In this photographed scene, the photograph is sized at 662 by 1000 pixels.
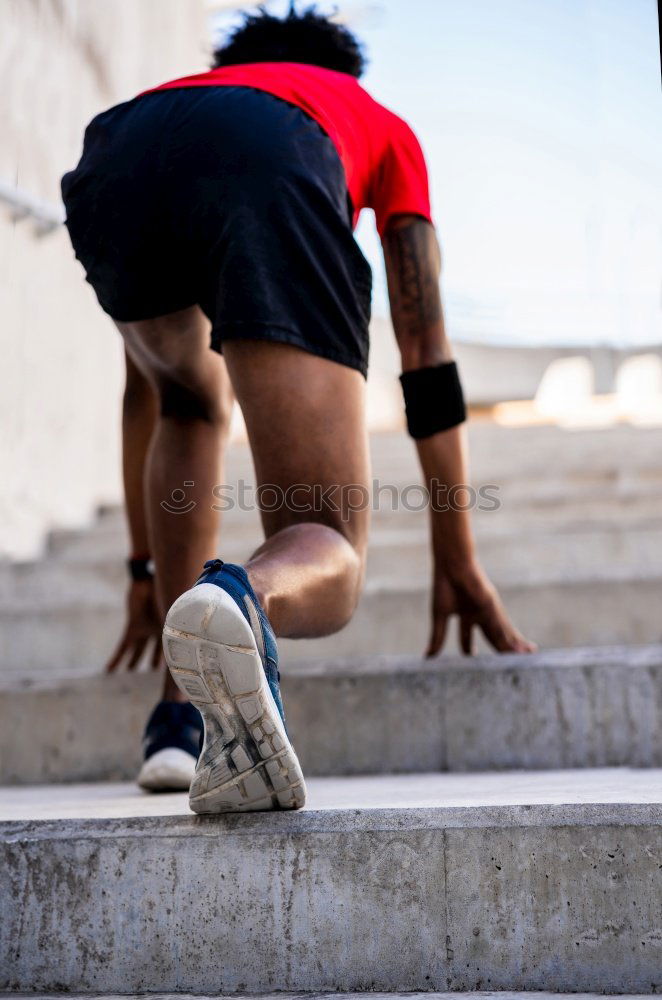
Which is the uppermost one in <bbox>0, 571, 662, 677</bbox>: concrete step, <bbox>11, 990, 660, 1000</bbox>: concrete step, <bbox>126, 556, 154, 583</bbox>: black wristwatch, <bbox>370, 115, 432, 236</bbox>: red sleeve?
→ <bbox>370, 115, 432, 236</bbox>: red sleeve

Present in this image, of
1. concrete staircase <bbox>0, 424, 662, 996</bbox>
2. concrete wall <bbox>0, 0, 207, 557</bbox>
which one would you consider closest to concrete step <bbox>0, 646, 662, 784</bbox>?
concrete staircase <bbox>0, 424, 662, 996</bbox>

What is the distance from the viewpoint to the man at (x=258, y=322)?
2.90 ft

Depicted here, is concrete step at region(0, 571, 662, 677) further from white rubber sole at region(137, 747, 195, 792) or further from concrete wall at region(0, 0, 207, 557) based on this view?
concrete wall at region(0, 0, 207, 557)

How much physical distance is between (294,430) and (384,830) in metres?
0.44

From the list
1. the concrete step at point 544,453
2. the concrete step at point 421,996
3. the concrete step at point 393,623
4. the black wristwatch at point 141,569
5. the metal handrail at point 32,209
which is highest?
the metal handrail at point 32,209

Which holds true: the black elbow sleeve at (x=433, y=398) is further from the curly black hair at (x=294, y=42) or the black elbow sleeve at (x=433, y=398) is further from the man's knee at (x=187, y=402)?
the curly black hair at (x=294, y=42)

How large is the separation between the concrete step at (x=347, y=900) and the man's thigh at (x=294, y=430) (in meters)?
0.35

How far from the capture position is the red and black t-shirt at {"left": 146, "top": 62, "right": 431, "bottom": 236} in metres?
1.23

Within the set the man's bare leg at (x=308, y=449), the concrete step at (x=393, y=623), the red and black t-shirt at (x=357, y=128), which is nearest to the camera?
the man's bare leg at (x=308, y=449)

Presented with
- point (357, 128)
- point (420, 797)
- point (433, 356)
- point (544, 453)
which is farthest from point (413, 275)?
point (544, 453)

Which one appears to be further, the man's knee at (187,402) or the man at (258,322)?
the man's knee at (187,402)

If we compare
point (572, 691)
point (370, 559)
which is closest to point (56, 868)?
point (572, 691)

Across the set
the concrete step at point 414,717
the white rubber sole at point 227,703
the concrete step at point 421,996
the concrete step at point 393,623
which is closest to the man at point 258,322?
the white rubber sole at point 227,703

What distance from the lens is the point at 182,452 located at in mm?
1475
